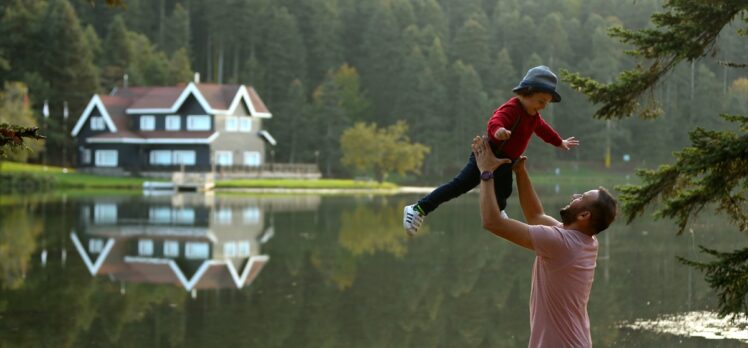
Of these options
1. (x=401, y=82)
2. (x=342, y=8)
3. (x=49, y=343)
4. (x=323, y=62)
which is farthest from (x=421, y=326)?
(x=342, y=8)

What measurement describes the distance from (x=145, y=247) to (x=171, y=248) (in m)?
0.65

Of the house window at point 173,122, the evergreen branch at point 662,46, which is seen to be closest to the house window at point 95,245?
the evergreen branch at point 662,46

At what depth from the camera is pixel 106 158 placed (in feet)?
205

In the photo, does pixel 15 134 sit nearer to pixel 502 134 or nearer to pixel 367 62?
pixel 502 134

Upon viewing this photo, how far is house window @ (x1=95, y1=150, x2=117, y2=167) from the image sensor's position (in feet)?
204

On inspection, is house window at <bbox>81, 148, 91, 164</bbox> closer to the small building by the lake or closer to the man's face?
the small building by the lake

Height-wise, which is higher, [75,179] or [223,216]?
[75,179]

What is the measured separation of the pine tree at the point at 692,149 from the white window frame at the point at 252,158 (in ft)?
174

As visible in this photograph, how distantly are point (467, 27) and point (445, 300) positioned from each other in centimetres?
7099

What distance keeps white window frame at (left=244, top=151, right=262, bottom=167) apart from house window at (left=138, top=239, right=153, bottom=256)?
37353 millimetres

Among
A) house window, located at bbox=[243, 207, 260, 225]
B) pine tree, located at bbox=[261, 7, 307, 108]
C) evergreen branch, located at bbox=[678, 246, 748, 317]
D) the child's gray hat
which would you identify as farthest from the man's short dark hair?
pine tree, located at bbox=[261, 7, 307, 108]

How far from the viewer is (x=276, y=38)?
281ft

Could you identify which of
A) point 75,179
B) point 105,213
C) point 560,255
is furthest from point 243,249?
point 75,179

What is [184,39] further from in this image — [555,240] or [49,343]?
[555,240]
